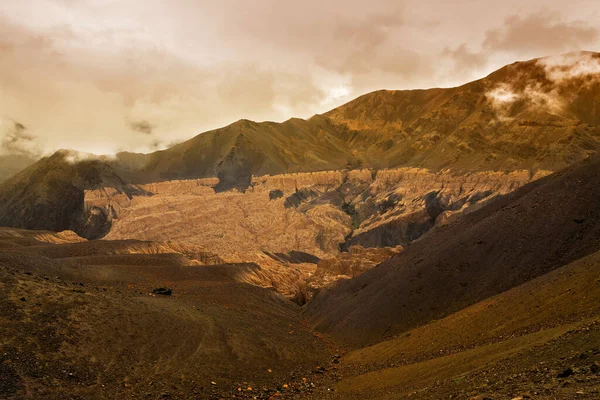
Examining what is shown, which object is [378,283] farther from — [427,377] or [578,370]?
[578,370]

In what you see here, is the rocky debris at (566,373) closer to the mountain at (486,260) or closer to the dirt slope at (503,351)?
the dirt slope at (503,351)

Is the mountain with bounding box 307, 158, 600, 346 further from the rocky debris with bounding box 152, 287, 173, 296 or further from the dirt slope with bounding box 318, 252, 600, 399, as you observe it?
the rocky debris with bounding box 152, 287, 173, 296

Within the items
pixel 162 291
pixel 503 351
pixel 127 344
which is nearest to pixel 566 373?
pixel 503 351

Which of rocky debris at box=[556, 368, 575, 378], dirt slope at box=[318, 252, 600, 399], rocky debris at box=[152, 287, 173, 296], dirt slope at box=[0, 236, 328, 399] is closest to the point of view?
rocky debris at box=[556, 368, 575, 378]

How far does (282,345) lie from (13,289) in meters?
20.8

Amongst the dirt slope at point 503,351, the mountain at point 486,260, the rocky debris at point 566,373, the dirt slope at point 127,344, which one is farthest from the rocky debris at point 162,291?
the rocky debris at point 566,373

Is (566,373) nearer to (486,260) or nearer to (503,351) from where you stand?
(503,351)

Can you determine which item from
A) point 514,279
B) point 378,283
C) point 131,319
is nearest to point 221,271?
point 378,283

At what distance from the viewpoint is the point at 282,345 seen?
40.6 metres

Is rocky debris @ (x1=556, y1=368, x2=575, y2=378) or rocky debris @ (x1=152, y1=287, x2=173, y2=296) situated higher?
rocky debris @ (x1=556, y1=368, x2=575, y2=378)

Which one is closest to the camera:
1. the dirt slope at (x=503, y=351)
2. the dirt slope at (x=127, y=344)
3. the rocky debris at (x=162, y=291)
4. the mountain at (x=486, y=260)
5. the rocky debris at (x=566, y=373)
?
the rocky debris at (x=566, y=373)

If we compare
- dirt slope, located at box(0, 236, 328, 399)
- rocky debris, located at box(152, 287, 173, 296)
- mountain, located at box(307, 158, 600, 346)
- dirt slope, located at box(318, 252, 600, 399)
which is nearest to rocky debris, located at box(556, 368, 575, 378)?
dirt slope, located at box(318, 252, 600, 399)

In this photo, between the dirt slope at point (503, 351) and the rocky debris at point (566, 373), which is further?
the dirt slope at point (503, 351)

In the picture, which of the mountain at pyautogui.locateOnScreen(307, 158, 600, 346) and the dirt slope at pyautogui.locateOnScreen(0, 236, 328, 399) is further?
the mountain at pyautogui.locateOnScreen(307, 158, 600, 346)
